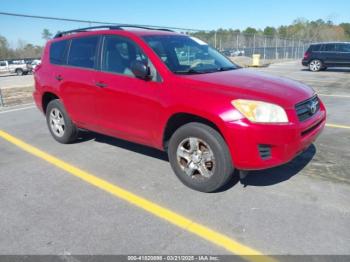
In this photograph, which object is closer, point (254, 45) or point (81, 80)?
point (81, 80)

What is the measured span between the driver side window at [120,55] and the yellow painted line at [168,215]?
141 centimetres

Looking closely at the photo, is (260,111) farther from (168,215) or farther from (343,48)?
(343,48)

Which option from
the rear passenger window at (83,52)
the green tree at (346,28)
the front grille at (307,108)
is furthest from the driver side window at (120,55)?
the green tree at (346,28)

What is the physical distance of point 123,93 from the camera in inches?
169

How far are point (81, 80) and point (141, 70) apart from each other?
1.35 metres

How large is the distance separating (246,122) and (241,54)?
27.7 meters

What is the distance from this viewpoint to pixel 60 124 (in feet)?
18.7

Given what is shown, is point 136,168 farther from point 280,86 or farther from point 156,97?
point 280,86

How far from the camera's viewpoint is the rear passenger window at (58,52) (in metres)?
5.44

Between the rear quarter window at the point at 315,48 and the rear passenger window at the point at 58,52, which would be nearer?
the rear passenger window at the point at 58,52

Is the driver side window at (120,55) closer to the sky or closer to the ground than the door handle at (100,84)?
closer to the sky

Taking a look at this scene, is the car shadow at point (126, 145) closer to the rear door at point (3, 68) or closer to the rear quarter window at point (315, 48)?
the rear quarter window at point (315, 48)

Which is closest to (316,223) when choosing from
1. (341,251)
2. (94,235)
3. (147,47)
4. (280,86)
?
(341,251)

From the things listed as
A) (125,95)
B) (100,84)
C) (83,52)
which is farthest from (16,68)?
(125,95)
